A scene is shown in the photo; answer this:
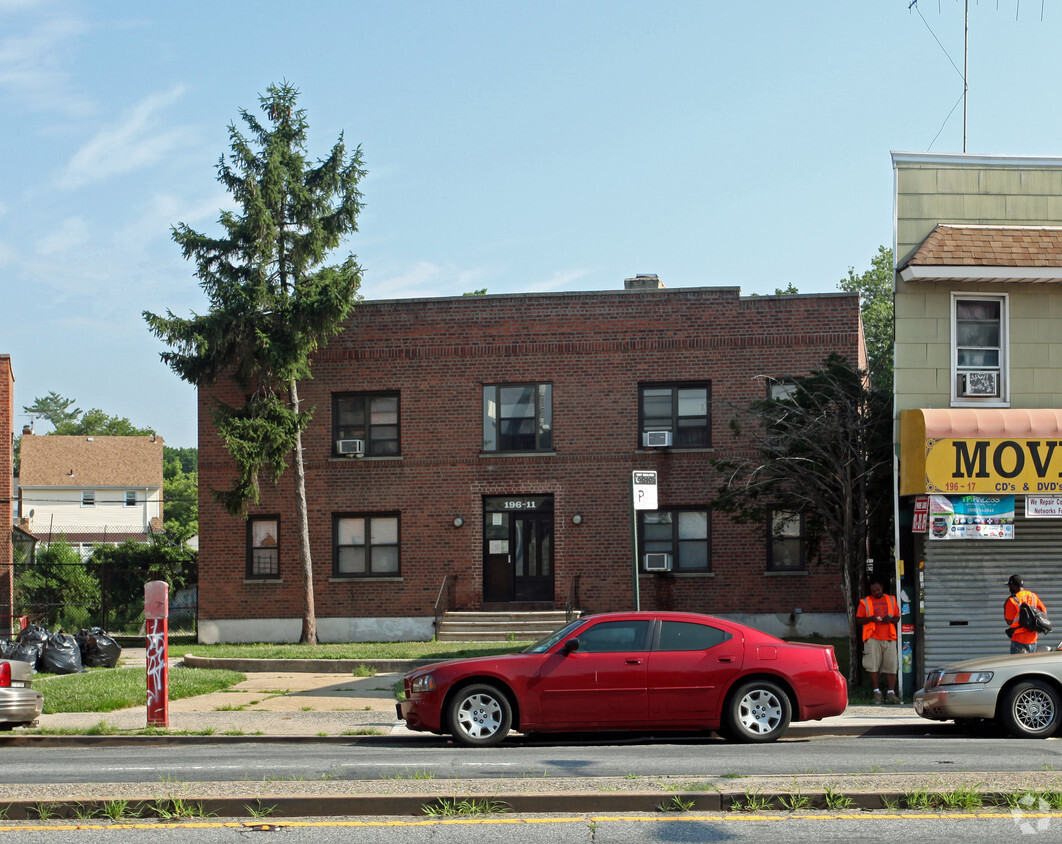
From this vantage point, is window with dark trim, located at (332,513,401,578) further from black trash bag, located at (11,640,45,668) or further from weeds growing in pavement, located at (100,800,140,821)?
weeds growing in pavement, located at (100,800,140,821)

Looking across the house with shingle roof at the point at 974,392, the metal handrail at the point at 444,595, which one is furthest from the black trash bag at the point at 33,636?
the house with shingle roof at the point at 974,392

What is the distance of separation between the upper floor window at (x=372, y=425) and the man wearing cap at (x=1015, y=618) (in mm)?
15517

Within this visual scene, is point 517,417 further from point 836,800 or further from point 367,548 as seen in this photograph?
point 836,800

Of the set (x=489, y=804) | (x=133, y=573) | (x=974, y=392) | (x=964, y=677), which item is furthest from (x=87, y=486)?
(x=489, y=804)

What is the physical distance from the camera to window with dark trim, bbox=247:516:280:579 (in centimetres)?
2762

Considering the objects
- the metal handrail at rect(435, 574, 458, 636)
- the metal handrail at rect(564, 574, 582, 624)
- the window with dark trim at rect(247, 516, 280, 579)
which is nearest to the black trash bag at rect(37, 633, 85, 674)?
the window with dark trim at rect(247, 516, 280, 579)

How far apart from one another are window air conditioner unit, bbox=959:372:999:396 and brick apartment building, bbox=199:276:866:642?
7654mm

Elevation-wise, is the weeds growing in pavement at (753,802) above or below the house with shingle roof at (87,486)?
below

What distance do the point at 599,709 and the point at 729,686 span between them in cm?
139

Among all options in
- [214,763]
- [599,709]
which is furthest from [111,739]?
[599,709]

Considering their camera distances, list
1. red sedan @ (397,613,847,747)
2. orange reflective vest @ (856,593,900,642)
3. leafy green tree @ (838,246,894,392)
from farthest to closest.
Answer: leafy green tree @ (838,246,894,392)
orange reflective vest @ (856,593,900,642)
red sedan @ (397,613,847,747)

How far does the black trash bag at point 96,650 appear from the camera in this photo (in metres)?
22.2

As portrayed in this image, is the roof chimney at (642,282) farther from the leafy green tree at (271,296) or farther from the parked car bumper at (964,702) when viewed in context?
the parked car bumper at (964,702)

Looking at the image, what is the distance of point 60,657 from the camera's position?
20.9 meters
